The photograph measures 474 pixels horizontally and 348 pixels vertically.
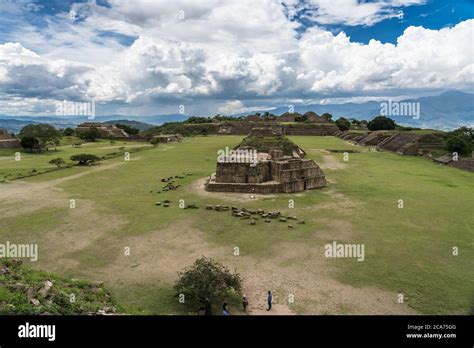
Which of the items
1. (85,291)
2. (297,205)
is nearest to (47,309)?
(85,291)

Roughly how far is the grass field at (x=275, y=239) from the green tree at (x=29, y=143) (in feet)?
87.8

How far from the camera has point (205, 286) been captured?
10.3 metres

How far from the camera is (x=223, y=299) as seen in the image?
1079 centimetres

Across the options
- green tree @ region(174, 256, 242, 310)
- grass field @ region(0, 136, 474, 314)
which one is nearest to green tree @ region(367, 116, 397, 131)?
grass field @ region(0, 136, 474, 314)

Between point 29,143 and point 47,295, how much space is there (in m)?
52.3

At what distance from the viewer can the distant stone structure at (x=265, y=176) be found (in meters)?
26.7

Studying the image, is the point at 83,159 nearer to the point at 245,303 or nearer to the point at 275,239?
the point at 275,239

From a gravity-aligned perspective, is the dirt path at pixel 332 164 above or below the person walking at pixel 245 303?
above

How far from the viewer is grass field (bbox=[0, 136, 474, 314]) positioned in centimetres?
1130

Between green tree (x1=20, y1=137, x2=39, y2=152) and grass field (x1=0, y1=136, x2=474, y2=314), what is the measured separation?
2677 centimetres

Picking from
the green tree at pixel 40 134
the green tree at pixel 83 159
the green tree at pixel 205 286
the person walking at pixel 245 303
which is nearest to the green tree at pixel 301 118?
the green tree at pixel 40 134

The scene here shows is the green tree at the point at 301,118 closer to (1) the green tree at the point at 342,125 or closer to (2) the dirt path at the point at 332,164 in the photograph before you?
(1) the green tree at the point at 342,125

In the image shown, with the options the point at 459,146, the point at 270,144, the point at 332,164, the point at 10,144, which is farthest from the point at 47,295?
the point at 10,144
